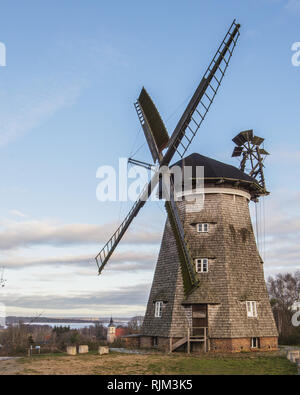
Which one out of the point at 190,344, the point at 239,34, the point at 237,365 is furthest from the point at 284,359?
the point at 239,34

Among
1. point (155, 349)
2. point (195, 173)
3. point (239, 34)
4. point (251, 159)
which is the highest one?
point (239, 34)

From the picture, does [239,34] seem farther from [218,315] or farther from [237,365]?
[237,365]

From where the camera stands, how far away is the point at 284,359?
76.9ft

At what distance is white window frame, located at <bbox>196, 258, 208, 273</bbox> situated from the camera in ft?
92.3

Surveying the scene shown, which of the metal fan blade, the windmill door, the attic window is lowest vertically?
the windmill door

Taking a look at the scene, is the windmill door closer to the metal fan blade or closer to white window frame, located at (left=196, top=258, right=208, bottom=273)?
white window frame, located at (left=196, top=258, right=208, bottom=273)

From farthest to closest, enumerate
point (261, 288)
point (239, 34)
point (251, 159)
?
1. point (251, 159)
2. point (261, 288)
3. point (239, 34)

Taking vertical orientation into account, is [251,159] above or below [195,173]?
above

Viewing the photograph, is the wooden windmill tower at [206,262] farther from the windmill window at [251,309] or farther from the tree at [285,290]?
the tree at [285,290]

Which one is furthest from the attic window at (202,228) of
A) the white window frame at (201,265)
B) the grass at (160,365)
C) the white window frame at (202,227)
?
the grass at (160,365)

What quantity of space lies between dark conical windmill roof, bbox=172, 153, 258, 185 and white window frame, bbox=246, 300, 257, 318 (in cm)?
820

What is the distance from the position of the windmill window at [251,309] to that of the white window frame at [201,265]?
344cm

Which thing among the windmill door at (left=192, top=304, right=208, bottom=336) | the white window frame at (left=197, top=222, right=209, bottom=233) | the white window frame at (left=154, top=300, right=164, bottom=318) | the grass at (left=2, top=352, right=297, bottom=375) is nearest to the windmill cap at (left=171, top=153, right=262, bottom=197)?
the white window frame at (left=197, top=222, right=209, bottom=233)
